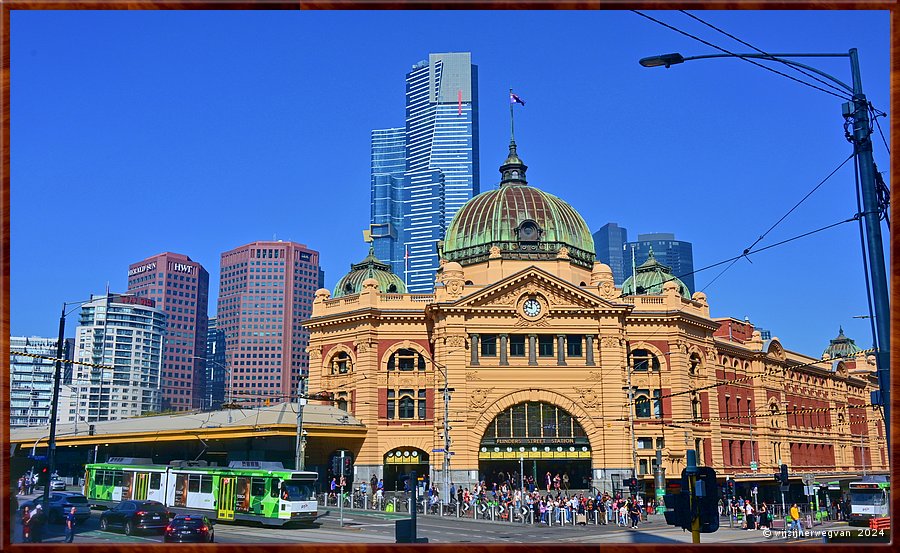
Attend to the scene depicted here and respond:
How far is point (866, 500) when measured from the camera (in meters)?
51.0

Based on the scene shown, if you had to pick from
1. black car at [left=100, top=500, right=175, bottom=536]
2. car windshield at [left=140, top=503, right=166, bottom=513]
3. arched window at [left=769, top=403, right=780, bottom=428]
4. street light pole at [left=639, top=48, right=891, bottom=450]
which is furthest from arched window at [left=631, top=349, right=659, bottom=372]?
street light pole at [left=639, top=48, right=891, bottom=450]

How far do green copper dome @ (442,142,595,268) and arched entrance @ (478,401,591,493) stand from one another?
559 inches

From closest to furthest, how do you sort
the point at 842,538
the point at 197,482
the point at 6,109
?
1. the point at 6,109
2. the point at 842,538
3. the point at 197,482

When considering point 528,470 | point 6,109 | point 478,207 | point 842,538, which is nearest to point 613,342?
point 528,470

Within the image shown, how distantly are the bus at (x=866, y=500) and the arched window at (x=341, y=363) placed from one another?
40.1 m

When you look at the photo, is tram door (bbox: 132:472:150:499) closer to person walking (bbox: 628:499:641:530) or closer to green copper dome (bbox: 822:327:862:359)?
person walking (bbox: 628:499:641:530)

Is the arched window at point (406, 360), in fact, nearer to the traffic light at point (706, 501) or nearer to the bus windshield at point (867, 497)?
the bus windshield at point (867, 497)

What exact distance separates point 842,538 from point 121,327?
184854mm

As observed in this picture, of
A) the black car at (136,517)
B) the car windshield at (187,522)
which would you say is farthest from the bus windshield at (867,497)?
the black car at (136,517)

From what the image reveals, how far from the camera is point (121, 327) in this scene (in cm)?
18838

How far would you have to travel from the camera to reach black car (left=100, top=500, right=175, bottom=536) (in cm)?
3481

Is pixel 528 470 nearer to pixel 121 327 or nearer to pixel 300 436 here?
pixel 300 436

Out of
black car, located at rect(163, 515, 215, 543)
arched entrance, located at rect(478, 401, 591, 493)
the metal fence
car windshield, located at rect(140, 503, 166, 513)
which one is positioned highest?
arched entrance, located at rect(478, 401, 591, 493)

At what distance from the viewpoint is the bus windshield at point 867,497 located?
165 feet
